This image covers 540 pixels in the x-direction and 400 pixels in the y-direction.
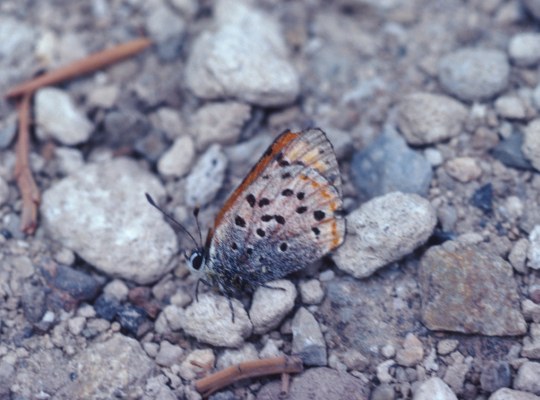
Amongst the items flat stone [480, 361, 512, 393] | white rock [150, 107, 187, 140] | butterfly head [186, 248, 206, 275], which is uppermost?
white rock [150, 107, 187, 140]

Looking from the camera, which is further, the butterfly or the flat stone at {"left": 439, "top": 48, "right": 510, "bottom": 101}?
the flat stone at {"left": 439, "top": 48, "right": 510, "bottom": 101}

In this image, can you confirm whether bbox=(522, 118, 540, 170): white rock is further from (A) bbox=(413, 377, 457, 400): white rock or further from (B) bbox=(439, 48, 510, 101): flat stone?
(A) bbox=(413, 377, 457, 400): white rock

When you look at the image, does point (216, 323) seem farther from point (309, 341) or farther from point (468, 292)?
point (468, 292)

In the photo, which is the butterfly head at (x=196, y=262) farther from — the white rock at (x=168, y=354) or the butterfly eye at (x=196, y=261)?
the white rock at (x=168, y=354)

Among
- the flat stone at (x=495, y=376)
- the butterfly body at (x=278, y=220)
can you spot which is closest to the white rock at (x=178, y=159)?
the butterfly body at (x=278, y=220)

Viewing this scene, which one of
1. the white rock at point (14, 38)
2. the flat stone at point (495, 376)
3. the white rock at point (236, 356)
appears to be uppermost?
the white rock at point (14, 38)

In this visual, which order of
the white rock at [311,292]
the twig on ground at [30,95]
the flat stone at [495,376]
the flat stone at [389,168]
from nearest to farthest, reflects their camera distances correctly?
the flat stone at [495,376], the white rock at [311,292], the flat stone at [389,168], the twig on ground at [30,95]

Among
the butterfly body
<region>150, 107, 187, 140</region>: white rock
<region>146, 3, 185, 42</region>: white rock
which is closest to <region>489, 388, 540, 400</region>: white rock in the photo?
the butterfly body
